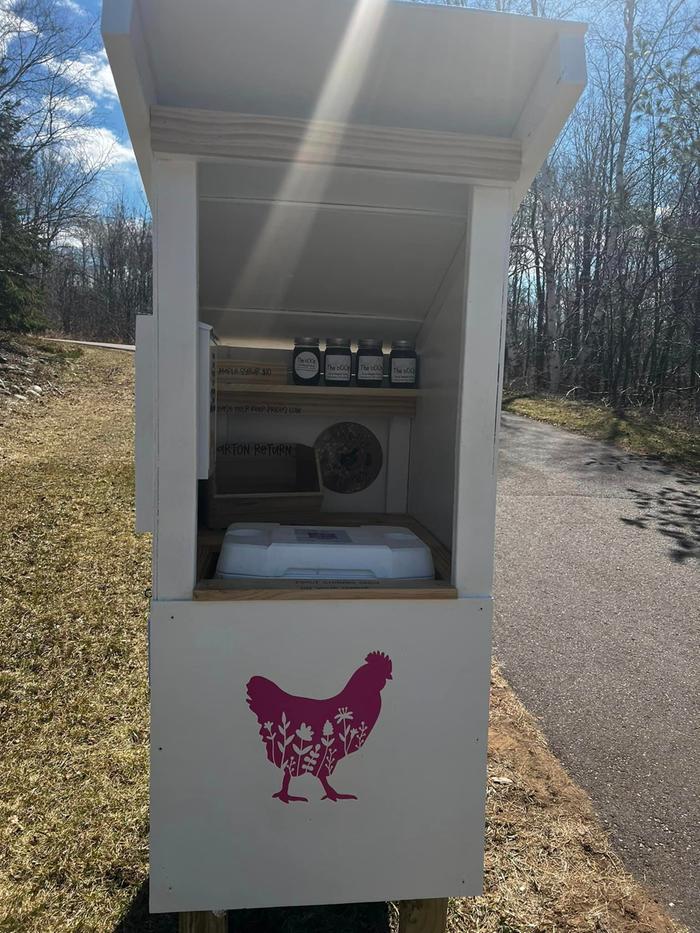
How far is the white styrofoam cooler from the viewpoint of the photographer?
4.87ft

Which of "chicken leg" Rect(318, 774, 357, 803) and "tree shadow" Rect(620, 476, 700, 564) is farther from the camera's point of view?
"tree shadow" Rect(620, 476, 700, 564)

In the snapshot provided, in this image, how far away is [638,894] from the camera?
187cm

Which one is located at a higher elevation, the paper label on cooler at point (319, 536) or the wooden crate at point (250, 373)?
the wooden crate at point (250, 373)

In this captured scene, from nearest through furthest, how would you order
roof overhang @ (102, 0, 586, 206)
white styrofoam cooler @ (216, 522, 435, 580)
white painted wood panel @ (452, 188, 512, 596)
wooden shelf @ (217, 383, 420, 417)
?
roof overhang @ (102, 0, 586, 206), white painted wood panel @ (452, 188, 512, 596), white styrofoam cooler @ (216, 522, 435, 580), wooden shelf @ (217, 383, 420, 417)

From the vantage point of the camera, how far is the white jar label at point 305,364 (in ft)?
6.31

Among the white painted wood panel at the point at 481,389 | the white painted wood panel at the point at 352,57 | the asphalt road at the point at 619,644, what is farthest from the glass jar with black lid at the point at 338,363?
the asphalt road at the point at 619,644

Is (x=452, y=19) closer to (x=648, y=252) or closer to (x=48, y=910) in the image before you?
(x=48, y=910)

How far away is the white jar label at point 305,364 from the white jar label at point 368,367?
14cm

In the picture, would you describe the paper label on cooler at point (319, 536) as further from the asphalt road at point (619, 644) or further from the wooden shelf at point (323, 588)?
the asphalt road at point (619, 644)

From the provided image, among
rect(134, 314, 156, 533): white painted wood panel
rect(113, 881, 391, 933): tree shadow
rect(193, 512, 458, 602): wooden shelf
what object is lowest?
rect(113, 881, 391, 933): tree shadow

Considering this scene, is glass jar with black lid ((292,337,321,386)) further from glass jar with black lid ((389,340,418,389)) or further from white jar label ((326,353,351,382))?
glass jar with black lid ((389,340,418,389))

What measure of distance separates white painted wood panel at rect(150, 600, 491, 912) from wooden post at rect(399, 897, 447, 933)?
0.26ft

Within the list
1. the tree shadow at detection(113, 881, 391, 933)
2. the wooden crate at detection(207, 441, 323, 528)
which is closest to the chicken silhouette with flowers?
the tree shadow at detection(113, 881, 391, 933)

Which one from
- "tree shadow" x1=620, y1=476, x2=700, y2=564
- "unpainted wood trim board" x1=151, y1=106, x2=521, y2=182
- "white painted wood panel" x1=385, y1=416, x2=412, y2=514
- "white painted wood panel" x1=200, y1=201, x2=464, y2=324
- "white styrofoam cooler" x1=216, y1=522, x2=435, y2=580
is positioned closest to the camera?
"unpainted wood trim board" x1=151, y1=106, x2=521, y2=182
